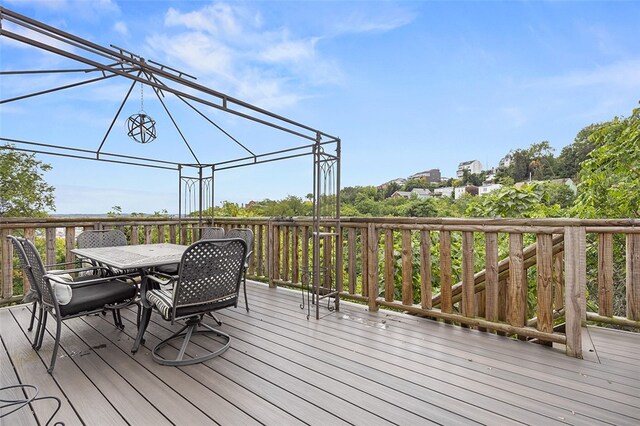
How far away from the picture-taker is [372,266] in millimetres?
3318

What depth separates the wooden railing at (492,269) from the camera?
7.61 ft

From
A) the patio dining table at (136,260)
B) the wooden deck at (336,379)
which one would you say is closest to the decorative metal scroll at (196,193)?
the patio dining table at (136,260)

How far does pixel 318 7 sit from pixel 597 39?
27.3 feet

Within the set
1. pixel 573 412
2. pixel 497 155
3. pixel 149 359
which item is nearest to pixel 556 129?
pixel 497 155

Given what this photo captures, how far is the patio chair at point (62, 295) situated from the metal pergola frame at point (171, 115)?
4.40 feet

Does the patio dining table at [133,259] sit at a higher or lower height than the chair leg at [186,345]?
higher

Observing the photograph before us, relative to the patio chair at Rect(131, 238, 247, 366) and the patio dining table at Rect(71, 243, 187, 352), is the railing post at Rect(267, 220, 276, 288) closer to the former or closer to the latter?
the patio dining table at Rect(71, 243, 187, 352)

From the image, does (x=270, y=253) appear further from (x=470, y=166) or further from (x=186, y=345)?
(x=470, y=166)

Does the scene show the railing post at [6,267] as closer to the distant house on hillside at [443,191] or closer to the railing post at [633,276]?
the railing post at [633,276]

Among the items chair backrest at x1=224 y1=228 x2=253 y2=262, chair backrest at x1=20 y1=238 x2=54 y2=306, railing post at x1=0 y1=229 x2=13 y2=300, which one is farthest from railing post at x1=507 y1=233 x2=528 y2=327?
railing post at x1=0 y1=229 x2=13 y2=300

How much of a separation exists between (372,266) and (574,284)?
1.69 m

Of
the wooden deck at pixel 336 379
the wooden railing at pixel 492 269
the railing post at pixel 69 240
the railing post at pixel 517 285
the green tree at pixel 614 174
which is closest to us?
the wooden deck at pixel 336 379

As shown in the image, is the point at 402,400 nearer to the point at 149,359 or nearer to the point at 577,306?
the point at 577,306

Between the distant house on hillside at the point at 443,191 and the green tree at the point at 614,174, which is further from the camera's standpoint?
the distant house on hillside at the point at 443,191
